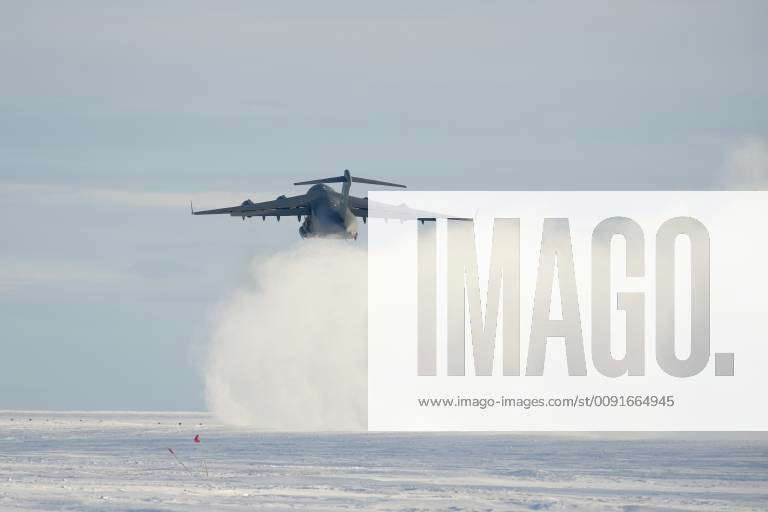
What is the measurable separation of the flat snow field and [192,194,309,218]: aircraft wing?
20869mm

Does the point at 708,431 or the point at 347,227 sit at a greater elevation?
the point at 347,227

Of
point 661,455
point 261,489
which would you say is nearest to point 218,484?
point 261,489

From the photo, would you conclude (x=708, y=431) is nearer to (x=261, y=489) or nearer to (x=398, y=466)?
(x=398, y=466)

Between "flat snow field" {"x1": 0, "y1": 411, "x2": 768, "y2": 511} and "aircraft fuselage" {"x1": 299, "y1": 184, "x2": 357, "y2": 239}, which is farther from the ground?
"aircraft fuselage" {"x1": 299, "y1": 184, "x2": 357, "y2": 239}

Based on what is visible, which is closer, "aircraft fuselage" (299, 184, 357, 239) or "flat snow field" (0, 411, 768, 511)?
"flat snow field" (0, 411, 768, 511)

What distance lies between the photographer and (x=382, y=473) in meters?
76.9

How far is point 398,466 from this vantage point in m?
81.7

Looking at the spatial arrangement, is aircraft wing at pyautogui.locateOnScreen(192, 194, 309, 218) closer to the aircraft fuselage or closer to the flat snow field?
the aircraft fuselage

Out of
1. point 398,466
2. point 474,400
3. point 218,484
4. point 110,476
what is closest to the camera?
point 218,484

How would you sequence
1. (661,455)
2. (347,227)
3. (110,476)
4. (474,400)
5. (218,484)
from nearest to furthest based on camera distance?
1. (218,484)
2. (110,476)
3. (661,455)
4. (347,227)
5. (474,400)

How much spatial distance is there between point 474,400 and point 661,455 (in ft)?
179

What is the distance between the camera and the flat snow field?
208 ft

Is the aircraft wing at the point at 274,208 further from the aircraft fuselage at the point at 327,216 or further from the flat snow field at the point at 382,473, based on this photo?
the flat snow field at the point at 382,473

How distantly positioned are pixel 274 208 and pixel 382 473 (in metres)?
51.0
